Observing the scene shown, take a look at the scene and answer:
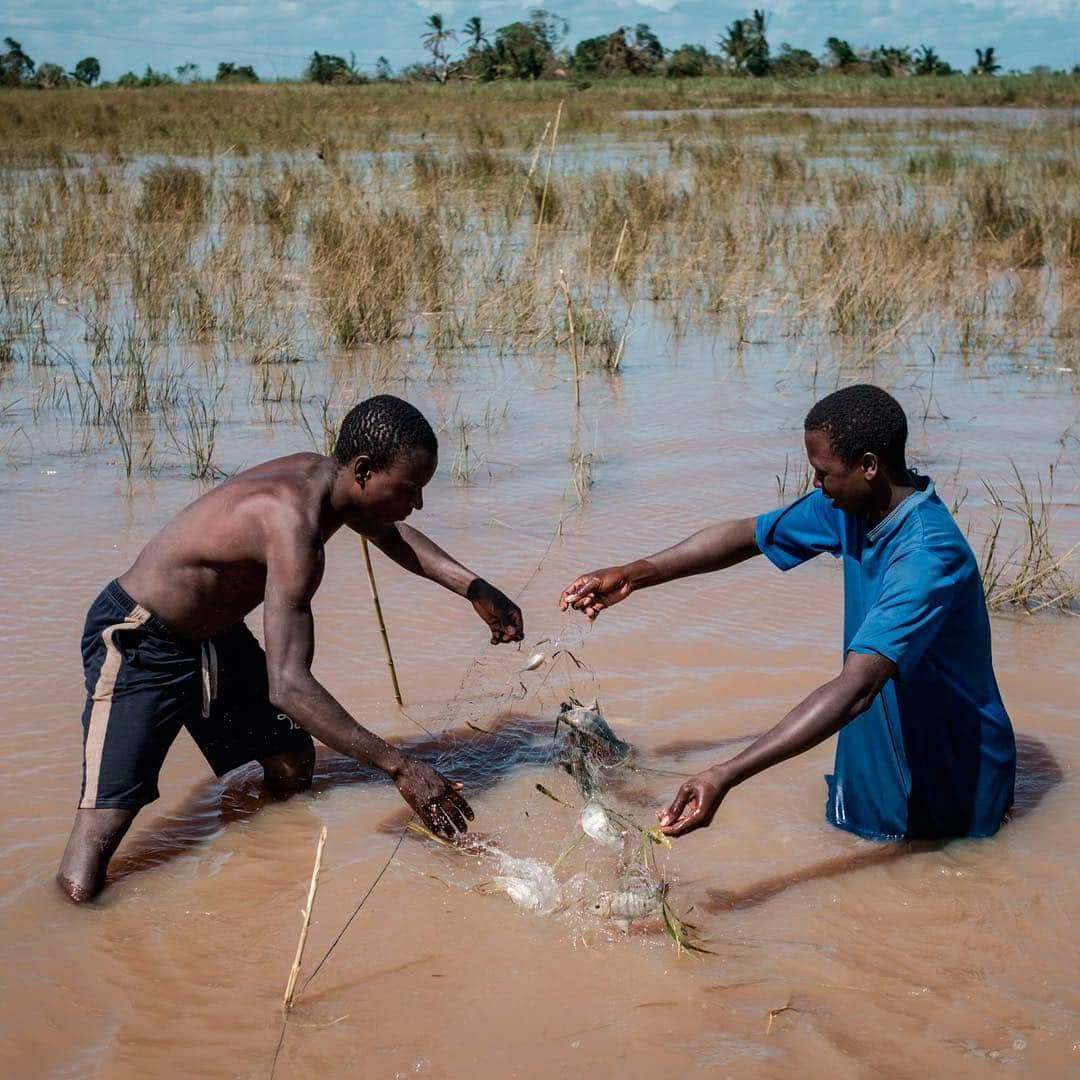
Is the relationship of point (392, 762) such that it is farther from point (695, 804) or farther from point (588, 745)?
point (588, 745)

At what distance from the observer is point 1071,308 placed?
9.08 meters

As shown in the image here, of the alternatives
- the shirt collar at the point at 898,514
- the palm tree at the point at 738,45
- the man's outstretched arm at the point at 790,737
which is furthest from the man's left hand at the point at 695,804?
the palm tree at the point at 738,45

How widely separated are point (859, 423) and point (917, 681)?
68cm

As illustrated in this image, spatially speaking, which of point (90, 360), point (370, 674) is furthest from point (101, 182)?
point (370, 674)

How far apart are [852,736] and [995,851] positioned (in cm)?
48

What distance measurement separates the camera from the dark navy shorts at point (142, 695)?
130 inches

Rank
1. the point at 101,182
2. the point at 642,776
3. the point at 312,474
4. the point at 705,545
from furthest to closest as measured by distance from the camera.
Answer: the point at 101,182 < the point at 642,776 < the point at 705,545 < the point at 312,474

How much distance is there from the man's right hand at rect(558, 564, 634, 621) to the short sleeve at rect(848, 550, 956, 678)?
827 mm

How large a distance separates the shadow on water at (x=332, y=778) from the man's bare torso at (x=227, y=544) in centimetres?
58

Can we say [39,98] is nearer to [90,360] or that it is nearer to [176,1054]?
[90,360]

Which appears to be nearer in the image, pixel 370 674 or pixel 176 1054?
pixel 176 1054

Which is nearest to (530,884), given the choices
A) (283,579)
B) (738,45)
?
(283,579)

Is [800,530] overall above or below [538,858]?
above

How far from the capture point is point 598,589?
3.60 m
